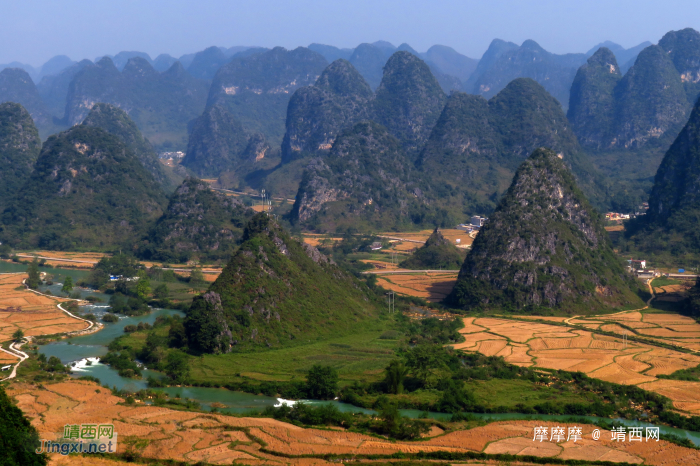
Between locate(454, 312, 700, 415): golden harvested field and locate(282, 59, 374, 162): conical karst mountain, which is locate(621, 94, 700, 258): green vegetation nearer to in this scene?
locate(454, 312, 700, 415): golden harvested field

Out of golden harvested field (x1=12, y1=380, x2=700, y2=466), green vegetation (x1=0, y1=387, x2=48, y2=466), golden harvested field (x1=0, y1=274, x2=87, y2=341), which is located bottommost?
golden harvested field (x1=0, y1=274, x2=87, y2=341)

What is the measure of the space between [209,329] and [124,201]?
2809 inches

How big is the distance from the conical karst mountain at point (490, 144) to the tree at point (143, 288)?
8525 cm

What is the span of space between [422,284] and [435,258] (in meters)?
11.8

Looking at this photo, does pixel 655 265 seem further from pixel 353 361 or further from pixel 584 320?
pixel 353 361

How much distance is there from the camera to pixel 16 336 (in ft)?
210

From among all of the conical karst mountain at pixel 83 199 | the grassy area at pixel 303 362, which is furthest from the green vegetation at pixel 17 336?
the conical karst mountain at pixel 83 199

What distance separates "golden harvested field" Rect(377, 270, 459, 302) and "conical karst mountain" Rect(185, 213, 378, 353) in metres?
9.76

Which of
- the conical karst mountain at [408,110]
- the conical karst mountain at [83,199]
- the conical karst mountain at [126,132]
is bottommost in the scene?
the conical karst mountain at [83,199]

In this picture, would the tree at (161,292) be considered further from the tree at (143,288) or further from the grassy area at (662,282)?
the grassy area at (662,282)

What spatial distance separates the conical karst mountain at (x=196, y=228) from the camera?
106812 millimetres

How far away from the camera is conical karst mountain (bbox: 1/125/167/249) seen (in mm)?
116875

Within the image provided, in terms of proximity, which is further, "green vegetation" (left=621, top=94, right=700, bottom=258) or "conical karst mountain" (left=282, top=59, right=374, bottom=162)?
"conical karst mountain" (left=282, top=59, right=374, bottom=162)

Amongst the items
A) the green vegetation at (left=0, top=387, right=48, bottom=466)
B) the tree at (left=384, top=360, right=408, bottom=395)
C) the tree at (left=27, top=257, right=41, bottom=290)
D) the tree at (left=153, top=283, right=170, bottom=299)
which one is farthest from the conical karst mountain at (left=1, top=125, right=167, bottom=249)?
the green vegetation at (left=0, top=387, right=48, bottom=466)
